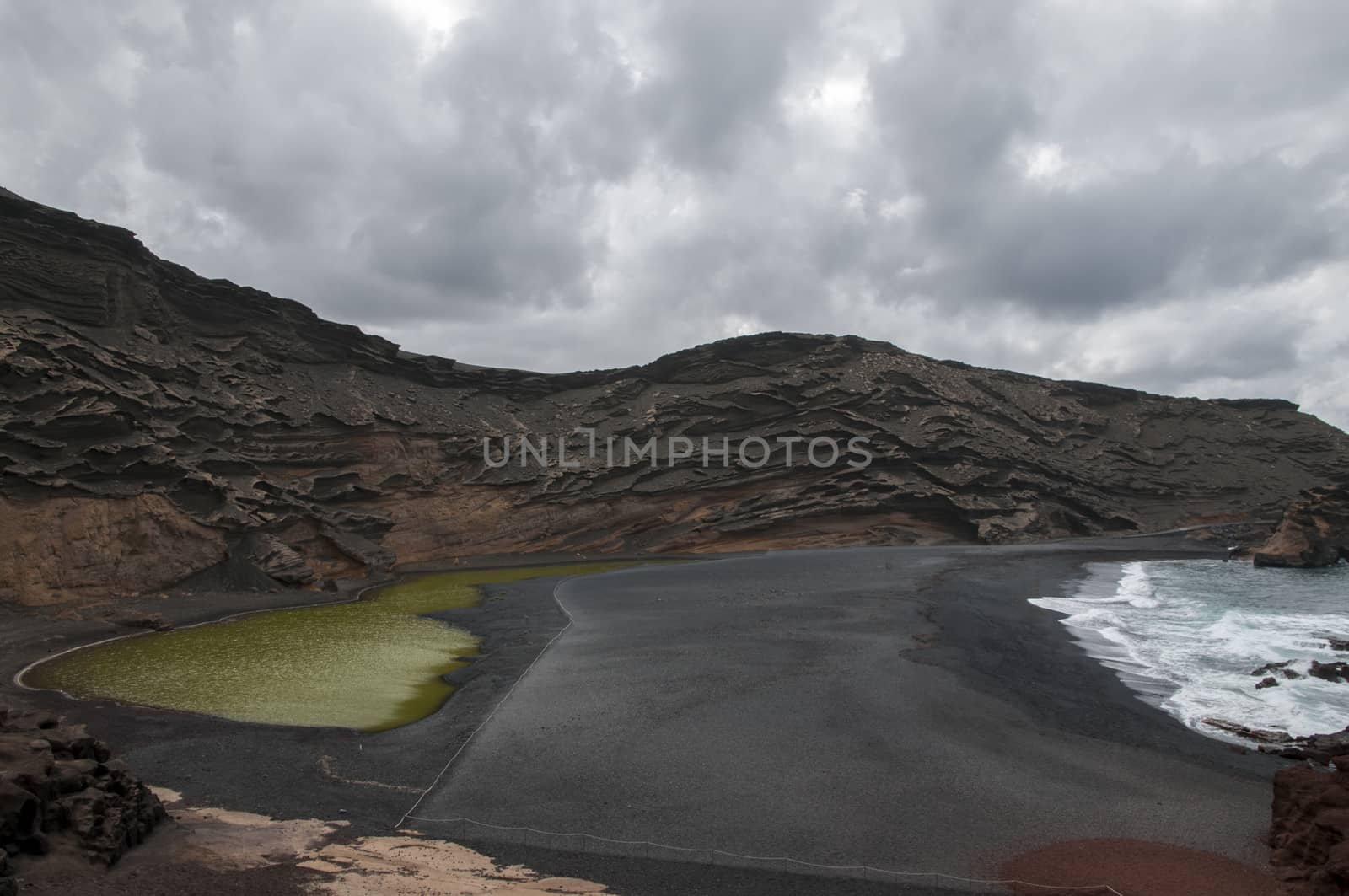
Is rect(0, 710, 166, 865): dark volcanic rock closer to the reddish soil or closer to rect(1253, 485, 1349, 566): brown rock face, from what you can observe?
the reddish soil

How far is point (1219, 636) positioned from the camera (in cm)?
2055

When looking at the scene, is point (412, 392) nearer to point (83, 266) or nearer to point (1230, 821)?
point (83, 266)

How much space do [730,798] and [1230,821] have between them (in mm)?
5707

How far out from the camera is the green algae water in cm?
1448

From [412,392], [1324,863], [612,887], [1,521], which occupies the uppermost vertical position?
[412,392]

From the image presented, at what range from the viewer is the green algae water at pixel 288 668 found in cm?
1448

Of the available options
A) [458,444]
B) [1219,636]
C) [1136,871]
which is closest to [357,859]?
[1136,871]

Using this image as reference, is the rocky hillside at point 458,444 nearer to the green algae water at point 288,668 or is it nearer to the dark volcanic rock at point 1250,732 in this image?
the green algae water at point 288,668

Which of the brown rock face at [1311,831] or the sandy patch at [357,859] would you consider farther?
the sandy patch at [357,859]

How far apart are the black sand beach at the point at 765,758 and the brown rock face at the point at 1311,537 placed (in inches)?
1164

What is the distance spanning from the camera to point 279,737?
1231cm

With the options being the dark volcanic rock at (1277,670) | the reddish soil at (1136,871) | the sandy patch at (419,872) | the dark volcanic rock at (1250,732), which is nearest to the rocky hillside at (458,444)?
the sandy patch at (419,872)

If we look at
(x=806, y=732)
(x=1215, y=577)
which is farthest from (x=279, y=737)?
(x=1215, y=577)

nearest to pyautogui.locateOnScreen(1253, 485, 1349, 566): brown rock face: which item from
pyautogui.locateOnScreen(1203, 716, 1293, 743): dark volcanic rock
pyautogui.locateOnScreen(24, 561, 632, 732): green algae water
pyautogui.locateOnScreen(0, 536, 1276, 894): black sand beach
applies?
pyautogui.locateOnScreen(0, 536, 1276, 894): black sand beach
